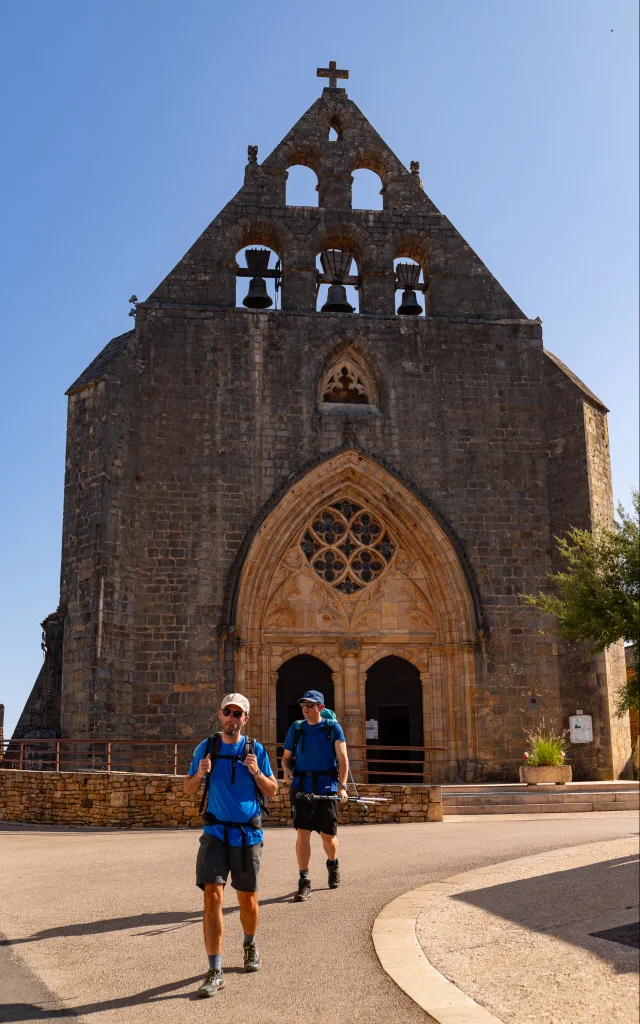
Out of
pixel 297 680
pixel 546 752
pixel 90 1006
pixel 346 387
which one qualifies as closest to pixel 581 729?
pixel 546 752

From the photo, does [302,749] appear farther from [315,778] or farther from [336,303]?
[336,303]

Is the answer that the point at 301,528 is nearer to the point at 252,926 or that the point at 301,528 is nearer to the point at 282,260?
the point at 282,260

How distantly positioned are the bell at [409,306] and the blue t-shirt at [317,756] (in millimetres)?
13348

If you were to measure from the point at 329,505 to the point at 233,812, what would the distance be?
12895 mm

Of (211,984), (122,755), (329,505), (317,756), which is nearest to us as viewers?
(211,984)

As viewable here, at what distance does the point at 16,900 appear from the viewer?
700 centimetres

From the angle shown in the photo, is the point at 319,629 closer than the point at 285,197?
Yes

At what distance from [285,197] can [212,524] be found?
681cm

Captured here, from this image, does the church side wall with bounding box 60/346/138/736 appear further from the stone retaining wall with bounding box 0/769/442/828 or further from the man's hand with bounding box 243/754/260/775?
the man's hand with bounding box 243/754/260/775

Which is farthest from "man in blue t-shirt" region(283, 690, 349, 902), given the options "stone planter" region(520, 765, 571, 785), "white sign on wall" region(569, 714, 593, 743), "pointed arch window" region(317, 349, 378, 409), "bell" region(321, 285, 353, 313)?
"bell" region(321, 285, 353, 313)

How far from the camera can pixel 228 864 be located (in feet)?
15.8

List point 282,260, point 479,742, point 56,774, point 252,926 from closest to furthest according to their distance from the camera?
1. point 252,926
2. point 56,774
3. point 479,742
4. point 282,260

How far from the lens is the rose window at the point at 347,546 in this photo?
57.4 ft

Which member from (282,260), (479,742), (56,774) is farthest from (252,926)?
(282,260)
